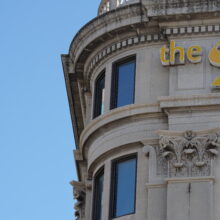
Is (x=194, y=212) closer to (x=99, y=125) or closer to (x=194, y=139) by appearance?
(x=194, y=139)

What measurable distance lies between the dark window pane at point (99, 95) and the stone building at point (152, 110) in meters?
0.05

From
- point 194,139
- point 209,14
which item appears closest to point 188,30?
point 209,14

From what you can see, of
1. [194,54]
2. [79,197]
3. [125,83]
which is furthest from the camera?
[79,197]

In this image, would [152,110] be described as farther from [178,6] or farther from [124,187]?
[178,6]

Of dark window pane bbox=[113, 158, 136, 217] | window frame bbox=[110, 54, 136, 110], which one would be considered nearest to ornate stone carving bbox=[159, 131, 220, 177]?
dark window pane bbox=[113, 158, 136, 217]

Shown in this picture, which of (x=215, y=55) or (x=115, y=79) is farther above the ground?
(x=215, y=55)

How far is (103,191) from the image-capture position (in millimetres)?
35781

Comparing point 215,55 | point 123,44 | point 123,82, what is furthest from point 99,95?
point 215,55

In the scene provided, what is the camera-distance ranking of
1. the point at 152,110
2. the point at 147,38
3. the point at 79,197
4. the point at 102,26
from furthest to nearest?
the point at 79,197, the point at 102,26, the point at 147,38, the point at 152,110

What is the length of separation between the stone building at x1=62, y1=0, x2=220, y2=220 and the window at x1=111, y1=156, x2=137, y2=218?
4 centimetres

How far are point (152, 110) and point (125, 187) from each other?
317 cm

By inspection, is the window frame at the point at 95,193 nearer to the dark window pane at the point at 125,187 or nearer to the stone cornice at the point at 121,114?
the dark window pane at the point at 125,187

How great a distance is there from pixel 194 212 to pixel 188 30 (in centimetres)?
793

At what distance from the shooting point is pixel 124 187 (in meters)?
35.3
